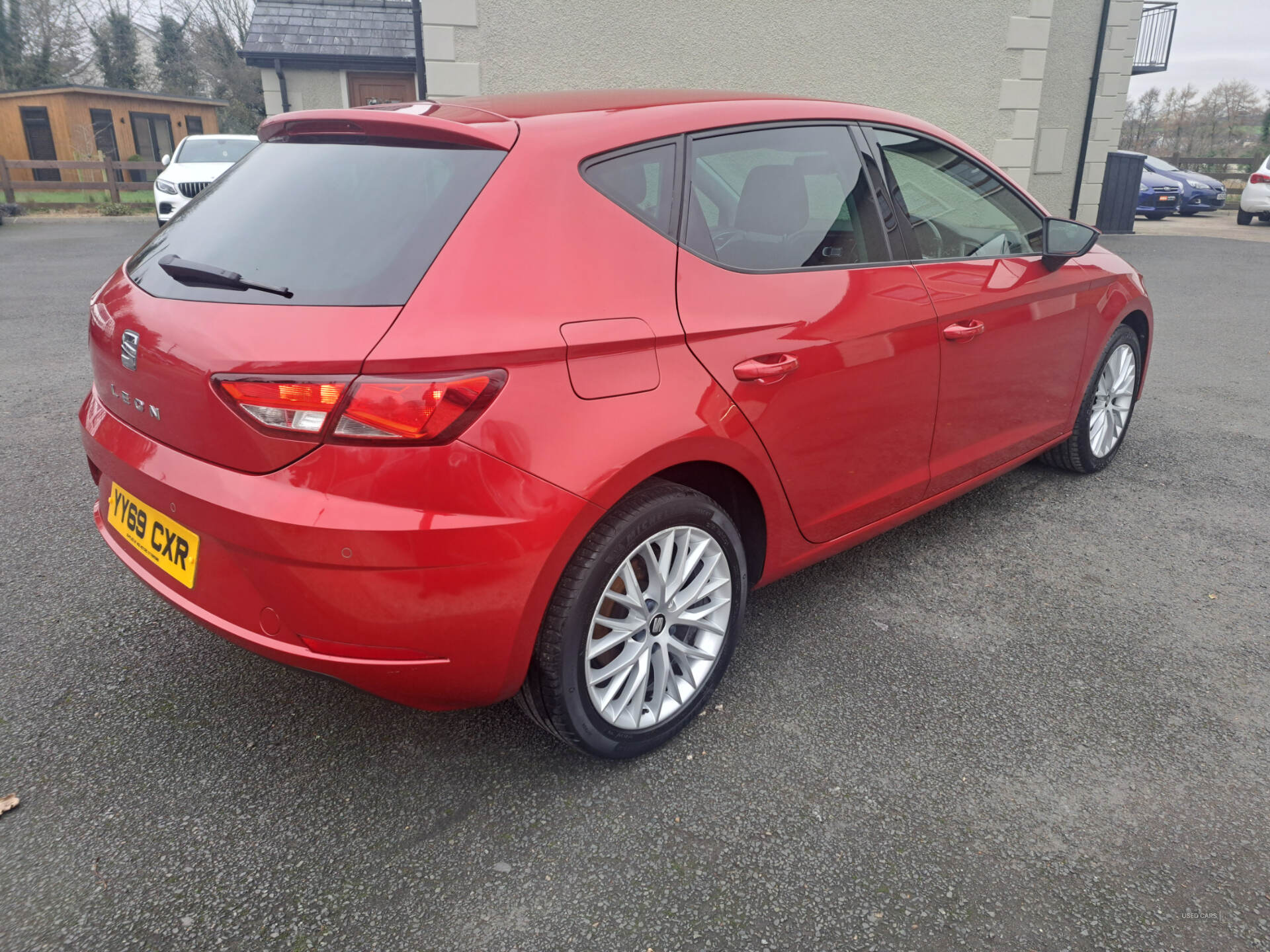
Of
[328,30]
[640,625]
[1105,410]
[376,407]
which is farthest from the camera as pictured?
[328,30]

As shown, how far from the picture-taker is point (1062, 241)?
3.51 m

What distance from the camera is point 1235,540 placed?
3711mm

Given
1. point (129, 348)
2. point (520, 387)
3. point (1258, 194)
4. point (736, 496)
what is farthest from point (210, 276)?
point (1258, 194)

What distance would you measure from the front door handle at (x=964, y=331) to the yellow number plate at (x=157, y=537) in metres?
2.29

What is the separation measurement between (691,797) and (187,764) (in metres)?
1.26

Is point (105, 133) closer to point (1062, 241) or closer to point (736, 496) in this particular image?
point (1062, 241)

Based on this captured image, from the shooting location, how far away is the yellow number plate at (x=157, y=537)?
2023mm

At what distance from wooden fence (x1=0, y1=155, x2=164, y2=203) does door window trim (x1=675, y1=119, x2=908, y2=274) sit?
22.5 meters

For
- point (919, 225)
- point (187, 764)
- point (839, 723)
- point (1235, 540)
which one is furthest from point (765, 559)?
point (1235, 540)

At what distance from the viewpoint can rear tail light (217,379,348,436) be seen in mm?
1769

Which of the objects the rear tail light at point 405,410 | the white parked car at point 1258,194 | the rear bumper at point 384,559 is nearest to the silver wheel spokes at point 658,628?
the rear bumper at point 384,559

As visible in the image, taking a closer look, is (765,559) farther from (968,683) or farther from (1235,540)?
(1235,540)

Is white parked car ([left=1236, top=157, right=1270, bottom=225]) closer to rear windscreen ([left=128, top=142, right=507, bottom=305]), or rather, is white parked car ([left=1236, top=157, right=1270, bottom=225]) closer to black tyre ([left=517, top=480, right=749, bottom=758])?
black tyre ([left=517, top=480, right=749, bottom=758])

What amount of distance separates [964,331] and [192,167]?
1576 centimetres
